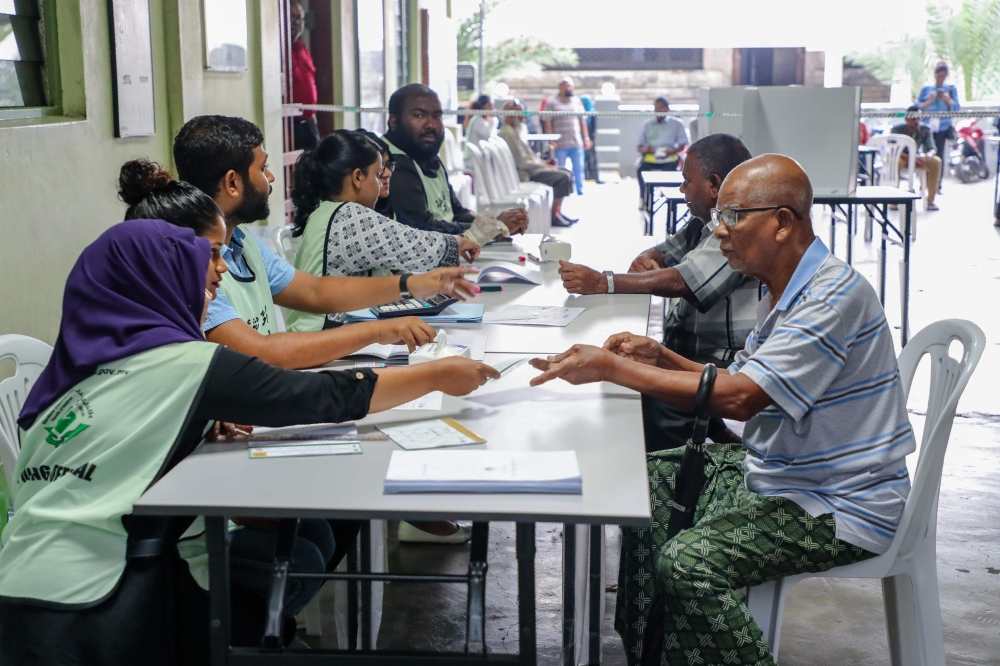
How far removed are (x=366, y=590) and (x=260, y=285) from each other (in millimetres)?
752

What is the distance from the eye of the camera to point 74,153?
125 inches

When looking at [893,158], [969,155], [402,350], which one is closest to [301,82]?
[402,350]

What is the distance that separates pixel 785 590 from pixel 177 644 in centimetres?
106

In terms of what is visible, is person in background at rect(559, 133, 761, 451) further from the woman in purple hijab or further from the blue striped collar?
the woman in purple hijab

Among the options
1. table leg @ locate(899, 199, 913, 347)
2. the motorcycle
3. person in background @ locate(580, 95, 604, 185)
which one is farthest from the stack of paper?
the motorcycle

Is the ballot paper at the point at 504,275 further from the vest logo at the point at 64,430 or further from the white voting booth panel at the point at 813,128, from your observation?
the white voting booth panel at the point at 813,128

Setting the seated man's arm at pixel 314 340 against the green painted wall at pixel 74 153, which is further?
the green painted wall at pixel 74 153

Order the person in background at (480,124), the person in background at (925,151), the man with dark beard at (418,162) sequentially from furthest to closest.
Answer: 1. the person in background at (925,151)
2. the person in background at (480,124)
3. the man with dark beard at (418,162)

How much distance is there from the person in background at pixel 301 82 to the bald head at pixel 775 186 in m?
4.72

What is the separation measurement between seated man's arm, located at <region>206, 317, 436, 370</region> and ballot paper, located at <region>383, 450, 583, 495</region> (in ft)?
1.92

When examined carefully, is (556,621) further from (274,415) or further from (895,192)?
(895,192)

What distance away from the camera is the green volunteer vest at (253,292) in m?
2.28

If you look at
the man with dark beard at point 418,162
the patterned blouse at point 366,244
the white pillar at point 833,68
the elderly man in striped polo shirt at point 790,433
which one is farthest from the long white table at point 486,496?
the white pillar at point 833,68

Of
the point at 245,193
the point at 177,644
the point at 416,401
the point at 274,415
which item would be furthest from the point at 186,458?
the point at 245,193
